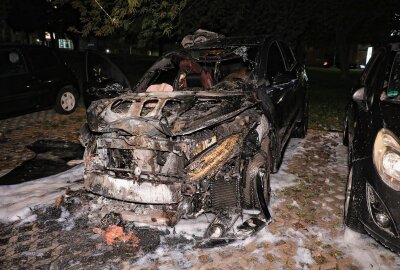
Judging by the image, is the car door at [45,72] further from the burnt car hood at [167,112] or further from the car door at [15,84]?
the burnt car hood at [167,112]

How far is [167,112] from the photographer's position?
3527mm

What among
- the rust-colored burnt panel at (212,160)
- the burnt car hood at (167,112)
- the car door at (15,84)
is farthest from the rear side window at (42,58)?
the rust-colored burnt panel at (212,160)

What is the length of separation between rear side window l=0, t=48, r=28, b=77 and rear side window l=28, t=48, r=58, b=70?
0.29 m

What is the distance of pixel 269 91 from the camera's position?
13.9 ft

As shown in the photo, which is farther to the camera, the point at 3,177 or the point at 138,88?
the point at 3,177

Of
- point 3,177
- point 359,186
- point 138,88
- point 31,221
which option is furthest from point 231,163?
point 3,177

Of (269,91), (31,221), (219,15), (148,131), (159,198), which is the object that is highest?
(219,15)

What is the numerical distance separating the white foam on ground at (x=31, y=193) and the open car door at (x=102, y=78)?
1.27 m

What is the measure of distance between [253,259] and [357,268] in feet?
2.93

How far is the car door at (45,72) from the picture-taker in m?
8.26

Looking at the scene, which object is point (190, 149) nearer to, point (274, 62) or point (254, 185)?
point (254, 185)

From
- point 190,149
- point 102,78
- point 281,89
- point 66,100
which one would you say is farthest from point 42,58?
point 190,149

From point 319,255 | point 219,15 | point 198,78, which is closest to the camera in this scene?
point 319,255

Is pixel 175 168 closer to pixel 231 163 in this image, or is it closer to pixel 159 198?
pixel 159 198
